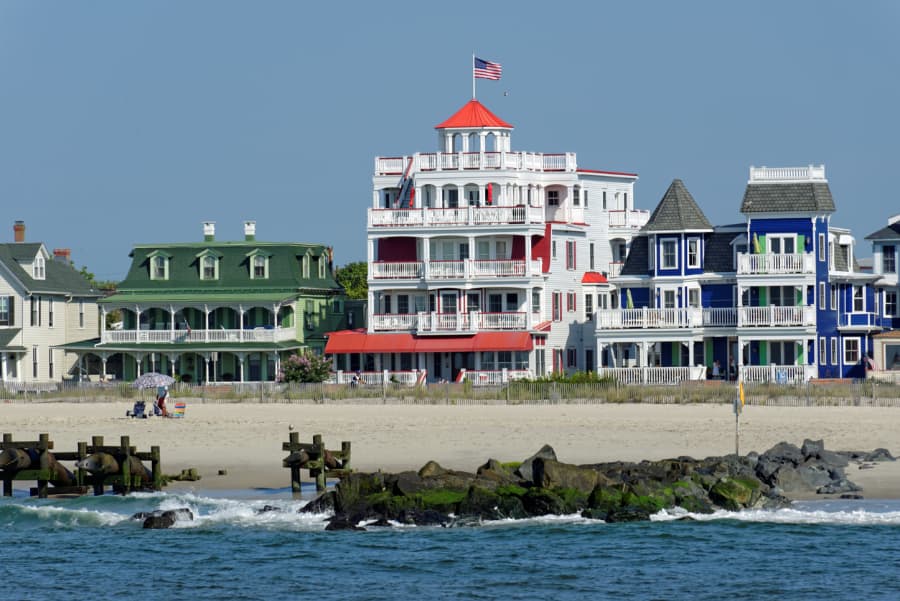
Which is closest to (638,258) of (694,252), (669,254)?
(669,254)

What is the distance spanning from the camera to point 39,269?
7894 cm

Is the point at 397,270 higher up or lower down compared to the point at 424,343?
higher up

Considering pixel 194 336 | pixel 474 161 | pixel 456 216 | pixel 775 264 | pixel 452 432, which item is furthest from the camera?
pixel 194 336

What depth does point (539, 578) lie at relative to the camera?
3203 centimetres

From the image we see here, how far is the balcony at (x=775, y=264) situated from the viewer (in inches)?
2692

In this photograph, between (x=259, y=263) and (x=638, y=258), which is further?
(x=259, y=263)

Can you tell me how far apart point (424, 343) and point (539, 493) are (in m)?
36.8

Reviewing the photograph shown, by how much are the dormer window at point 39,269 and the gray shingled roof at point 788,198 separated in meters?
31.3

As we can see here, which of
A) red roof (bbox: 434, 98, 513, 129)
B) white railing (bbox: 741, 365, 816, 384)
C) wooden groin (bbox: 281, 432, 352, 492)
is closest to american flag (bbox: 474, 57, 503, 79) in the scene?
red roof (bbox: 434, 98, 513, 129)

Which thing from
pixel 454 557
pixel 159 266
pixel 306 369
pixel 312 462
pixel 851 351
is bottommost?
pixel 454 557

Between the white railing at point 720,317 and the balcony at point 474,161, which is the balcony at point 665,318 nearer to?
the white railing at point 720,317

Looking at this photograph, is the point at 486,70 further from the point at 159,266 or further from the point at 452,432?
the point at 452,432

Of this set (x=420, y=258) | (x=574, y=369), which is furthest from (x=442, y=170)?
(x=574, y=369)

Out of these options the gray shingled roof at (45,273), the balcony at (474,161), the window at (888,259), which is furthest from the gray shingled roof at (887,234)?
the gray shingled roof at (45,273)
